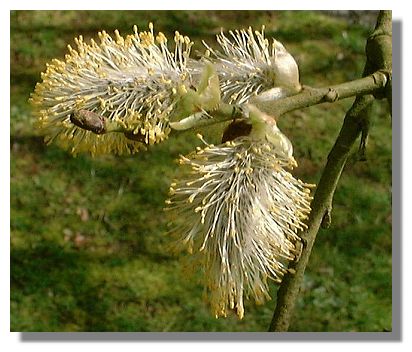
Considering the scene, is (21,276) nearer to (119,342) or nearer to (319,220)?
(119,342)

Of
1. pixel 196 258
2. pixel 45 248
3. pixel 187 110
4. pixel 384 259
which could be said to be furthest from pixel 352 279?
pixel 187 110

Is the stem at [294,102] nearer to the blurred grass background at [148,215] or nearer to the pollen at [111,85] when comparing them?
the pollen at [111,85]

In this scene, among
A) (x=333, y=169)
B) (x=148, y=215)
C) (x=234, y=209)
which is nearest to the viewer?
(x=234, y=209)

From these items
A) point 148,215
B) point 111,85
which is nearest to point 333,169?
point 111,85

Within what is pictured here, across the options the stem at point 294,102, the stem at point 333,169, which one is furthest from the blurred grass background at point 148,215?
the stem at point 294,102

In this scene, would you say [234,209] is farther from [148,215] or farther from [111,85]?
[148,215]

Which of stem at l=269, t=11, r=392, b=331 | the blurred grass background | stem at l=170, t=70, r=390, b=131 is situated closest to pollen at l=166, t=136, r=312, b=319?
stem at l=170, t=70, r=390, b=131

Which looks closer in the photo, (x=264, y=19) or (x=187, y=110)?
(x=187, y=110)
